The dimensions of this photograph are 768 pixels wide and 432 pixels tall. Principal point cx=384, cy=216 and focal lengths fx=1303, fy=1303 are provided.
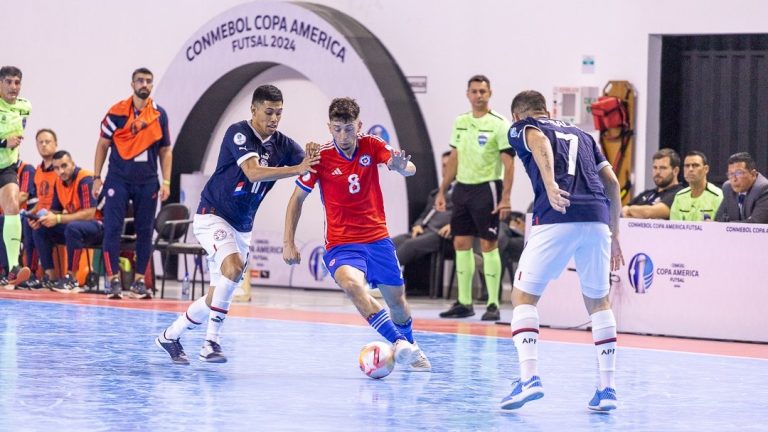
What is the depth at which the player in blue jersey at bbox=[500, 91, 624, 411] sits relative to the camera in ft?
23.8

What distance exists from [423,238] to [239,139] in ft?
22.5

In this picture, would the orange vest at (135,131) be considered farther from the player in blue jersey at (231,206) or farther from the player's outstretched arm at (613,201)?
the player's outstretched arm at (613,201)

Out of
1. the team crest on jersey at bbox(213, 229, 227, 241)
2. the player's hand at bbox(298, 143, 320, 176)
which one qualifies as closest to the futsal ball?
the player's hand at bbox(298, 143, 320, 176)

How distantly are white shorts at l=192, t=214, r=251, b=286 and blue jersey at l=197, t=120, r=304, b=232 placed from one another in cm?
5

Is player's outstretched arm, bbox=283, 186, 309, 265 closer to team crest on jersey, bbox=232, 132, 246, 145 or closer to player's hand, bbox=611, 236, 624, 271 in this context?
team crest on jersey, bbox=232, 132, 246, 145

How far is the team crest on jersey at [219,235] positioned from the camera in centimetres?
902

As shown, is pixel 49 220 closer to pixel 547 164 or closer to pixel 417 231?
pixel 417 231

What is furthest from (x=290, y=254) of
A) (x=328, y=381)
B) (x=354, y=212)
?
(x=328, y=381)

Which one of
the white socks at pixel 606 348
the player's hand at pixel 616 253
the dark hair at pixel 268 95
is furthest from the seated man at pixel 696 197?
the white socks at pixel 606 348

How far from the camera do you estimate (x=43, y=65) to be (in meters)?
21.2

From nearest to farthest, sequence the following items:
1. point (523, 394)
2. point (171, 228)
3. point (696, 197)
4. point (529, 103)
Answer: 1. point (523, 394)
2. point (529, 103)
3. point (696, 197)
4. point (171, 228)

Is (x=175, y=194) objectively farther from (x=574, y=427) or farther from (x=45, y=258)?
(x=574, y=427)

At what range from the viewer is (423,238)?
15578 mm

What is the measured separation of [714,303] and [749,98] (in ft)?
13.2
